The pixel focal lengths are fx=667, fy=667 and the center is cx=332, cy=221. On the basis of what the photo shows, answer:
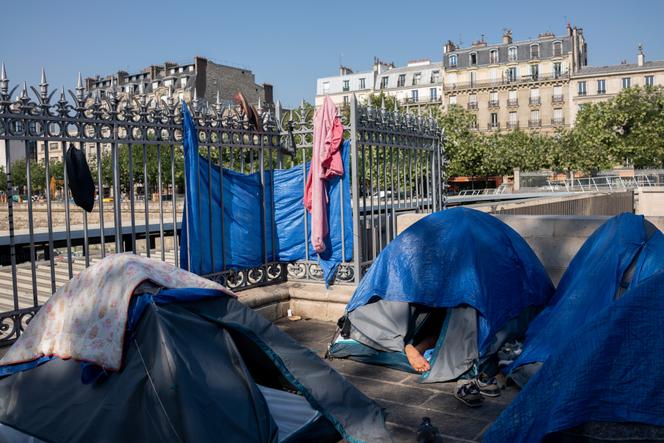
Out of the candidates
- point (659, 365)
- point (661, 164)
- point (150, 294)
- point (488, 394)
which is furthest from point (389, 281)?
point (661, 164)

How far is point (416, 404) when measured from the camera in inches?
204

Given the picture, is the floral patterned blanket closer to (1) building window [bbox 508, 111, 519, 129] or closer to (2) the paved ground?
(2) the paved ground

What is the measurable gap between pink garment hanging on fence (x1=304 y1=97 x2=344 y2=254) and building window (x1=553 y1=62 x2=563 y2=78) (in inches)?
2444

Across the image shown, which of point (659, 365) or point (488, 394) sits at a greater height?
point (659, 365)

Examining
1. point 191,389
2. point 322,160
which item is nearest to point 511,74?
point 322,160

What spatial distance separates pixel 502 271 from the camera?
6.11 meters

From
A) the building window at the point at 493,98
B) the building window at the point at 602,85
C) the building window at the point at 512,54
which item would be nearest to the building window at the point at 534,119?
the building window at the point at 493,98

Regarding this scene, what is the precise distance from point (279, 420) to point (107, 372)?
115 centimetres

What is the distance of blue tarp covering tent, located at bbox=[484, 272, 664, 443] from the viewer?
295 centimetres

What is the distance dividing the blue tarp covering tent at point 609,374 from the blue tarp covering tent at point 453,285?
2.46 m

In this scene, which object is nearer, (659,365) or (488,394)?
(659,365)

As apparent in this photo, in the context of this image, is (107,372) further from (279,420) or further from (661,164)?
(661,164)

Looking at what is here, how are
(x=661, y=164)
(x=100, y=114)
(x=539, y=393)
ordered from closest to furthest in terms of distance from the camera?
(x=539, y=393) → (x=100, y=114) → (x=661, y=164)

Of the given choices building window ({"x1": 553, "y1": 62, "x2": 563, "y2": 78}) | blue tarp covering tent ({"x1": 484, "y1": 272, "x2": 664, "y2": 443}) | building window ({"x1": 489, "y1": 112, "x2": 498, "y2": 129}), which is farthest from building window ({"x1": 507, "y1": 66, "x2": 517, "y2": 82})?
blue tarp covering tent ({"x1": 484, "y1": 272, "x2": 664, "y2": 443})
